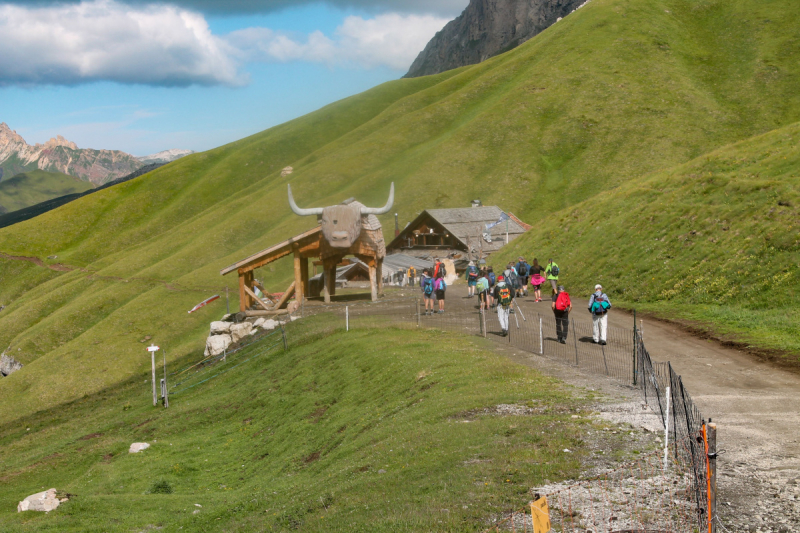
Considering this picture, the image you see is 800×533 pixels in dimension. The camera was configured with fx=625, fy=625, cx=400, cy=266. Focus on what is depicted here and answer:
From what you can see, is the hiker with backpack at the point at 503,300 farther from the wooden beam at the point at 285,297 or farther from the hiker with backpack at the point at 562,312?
the wooden beam at the point at 285,297

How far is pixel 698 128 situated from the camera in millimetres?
97875

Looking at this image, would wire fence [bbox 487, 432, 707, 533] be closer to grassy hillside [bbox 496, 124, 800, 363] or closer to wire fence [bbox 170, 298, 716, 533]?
wire fence [bbox 170, 298, 716, 533]

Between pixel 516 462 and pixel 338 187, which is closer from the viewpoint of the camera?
pixel 516 462

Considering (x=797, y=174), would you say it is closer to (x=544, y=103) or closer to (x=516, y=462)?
(x=516, y=462)

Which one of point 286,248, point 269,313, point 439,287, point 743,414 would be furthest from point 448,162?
point 743,414

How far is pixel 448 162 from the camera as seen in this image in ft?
327

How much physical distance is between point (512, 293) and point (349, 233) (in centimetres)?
979

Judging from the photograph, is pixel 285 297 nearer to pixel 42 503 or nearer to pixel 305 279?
pixel 305 279

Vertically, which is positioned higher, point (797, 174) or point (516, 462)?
point (797, 174)

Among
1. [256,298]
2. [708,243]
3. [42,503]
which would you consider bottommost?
[42,503]

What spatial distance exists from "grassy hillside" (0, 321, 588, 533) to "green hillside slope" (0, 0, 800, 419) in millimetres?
25868

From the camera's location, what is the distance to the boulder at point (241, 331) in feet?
124

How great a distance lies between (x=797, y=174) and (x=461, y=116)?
294 feet

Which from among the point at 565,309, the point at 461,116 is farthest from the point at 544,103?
the point at 565,309
